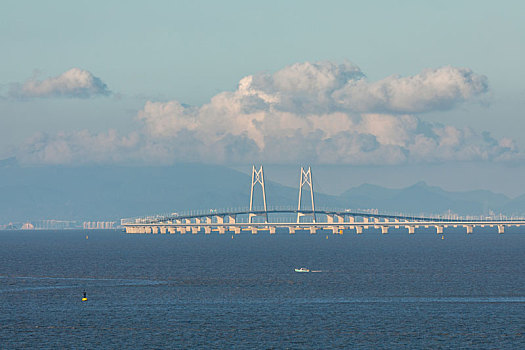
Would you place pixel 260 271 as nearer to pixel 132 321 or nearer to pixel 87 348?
pixel 132 321

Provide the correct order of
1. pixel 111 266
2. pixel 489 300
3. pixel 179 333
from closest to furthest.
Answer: pixel 179 333 → pixel 489 300 → pixel 111 266

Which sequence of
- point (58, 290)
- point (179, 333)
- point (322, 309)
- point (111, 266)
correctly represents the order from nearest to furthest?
1. point (179, 333)
2. point (322, 309)
3. point (58, 290)
4. point (111, 266)

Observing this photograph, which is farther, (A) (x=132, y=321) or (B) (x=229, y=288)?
(B) (x=229, y=288)

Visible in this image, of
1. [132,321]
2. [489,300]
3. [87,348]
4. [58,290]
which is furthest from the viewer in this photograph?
[58,290]

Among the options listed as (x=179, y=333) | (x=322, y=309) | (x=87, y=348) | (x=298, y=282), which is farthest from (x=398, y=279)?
(x=87, y=348)

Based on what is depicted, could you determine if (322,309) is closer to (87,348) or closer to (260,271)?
(87,348)

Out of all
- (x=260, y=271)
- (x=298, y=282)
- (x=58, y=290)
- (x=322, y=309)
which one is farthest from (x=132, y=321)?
(x=260, y=271)

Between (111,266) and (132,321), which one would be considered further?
(111,266)

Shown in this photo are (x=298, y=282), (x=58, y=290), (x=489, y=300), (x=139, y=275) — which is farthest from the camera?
(x=139, y=275)
